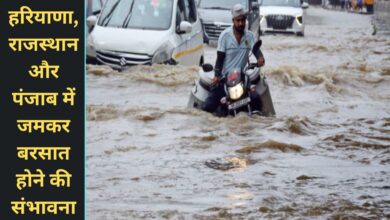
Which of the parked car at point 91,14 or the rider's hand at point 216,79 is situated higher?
the rider's hand at point 216,79

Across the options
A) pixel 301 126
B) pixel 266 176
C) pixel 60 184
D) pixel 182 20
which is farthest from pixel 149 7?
pixel 60 184

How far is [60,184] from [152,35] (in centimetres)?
1008

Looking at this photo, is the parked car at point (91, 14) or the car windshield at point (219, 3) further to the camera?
the car windshield at point (219, 3)

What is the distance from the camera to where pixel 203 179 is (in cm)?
930

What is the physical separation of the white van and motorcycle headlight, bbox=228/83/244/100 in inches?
159

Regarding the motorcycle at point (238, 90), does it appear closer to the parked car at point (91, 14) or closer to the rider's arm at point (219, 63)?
the rider's arm at point (219, 63)

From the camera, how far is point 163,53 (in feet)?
49.4

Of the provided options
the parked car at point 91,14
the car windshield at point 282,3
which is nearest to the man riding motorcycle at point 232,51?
the parked car at point 91,14

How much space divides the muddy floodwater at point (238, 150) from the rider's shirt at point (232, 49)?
2.52 ft

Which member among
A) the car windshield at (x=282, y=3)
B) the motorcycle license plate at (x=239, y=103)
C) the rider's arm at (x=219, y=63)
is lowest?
the car windshield at (x=282, y=3)

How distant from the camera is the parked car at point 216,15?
24062 millimetres

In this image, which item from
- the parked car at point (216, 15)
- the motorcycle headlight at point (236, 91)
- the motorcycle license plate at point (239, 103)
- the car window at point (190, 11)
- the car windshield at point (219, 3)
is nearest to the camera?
the motorcycle headlight at point (236, 91)

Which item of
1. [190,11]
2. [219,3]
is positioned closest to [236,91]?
[190,11]

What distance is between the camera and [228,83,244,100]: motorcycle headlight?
11.1m
